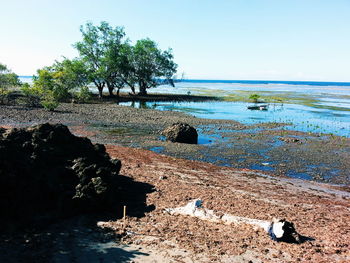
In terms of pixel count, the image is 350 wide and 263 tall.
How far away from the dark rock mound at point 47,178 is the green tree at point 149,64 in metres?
55.2

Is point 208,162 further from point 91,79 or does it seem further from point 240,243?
point 91,79

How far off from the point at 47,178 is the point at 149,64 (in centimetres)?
5978

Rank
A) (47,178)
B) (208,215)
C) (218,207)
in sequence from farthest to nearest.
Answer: (218,207), (47,178), (208,215)

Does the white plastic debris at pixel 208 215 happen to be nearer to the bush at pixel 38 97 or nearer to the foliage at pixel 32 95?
the bush at pixel 38 97

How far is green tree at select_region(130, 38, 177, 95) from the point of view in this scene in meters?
66.6

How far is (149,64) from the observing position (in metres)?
67.8

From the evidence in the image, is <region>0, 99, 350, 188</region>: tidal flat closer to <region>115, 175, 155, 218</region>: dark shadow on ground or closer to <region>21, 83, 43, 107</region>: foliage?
<region>21, 83, 43, 107</region>: foliage

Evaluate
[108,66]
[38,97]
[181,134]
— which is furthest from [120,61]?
[181,134]

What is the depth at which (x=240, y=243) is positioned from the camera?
855 cm

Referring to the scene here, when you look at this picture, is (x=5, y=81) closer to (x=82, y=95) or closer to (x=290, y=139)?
(x=82, y=95)

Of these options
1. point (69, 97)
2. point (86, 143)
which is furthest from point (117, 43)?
point (86, 143)

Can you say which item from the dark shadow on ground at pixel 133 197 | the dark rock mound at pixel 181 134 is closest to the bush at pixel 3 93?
the dark rock mound at pixel 181 134

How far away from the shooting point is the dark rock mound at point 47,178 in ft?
30.1

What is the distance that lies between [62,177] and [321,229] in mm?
8486
